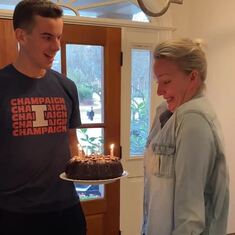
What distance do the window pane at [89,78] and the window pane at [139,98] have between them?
28 cm

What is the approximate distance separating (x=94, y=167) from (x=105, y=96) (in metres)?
1.05

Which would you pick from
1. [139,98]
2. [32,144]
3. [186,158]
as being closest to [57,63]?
[139,98]

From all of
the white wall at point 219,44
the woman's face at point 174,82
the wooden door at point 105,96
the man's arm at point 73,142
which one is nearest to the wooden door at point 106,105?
the wooden door at point 105,96

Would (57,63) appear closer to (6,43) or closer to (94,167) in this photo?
(6,43)

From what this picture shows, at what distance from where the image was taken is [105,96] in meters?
2.59

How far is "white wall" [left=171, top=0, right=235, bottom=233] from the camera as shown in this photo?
2.73 m

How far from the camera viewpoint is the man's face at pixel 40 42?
1.43 meters

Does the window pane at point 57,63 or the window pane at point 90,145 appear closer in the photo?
the window pane at point 57,63

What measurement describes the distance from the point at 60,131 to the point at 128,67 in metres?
1.31

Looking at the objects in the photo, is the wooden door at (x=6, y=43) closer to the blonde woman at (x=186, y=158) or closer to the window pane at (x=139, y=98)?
the window pane at (x=139, y=98)

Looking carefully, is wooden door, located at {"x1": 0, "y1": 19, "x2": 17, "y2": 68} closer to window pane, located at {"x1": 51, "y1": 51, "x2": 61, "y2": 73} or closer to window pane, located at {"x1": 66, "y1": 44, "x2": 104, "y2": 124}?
window pane, located at {"x1": 51, "y1": 51, "x2": 61, "y2": 73}

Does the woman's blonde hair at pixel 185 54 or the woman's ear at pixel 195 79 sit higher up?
the woman's blonde hair at pixel 185 54

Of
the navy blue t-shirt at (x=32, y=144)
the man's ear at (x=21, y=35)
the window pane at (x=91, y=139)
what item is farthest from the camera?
the window pane at (x=91, y=139)

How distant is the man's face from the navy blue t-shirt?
77 millimetres
